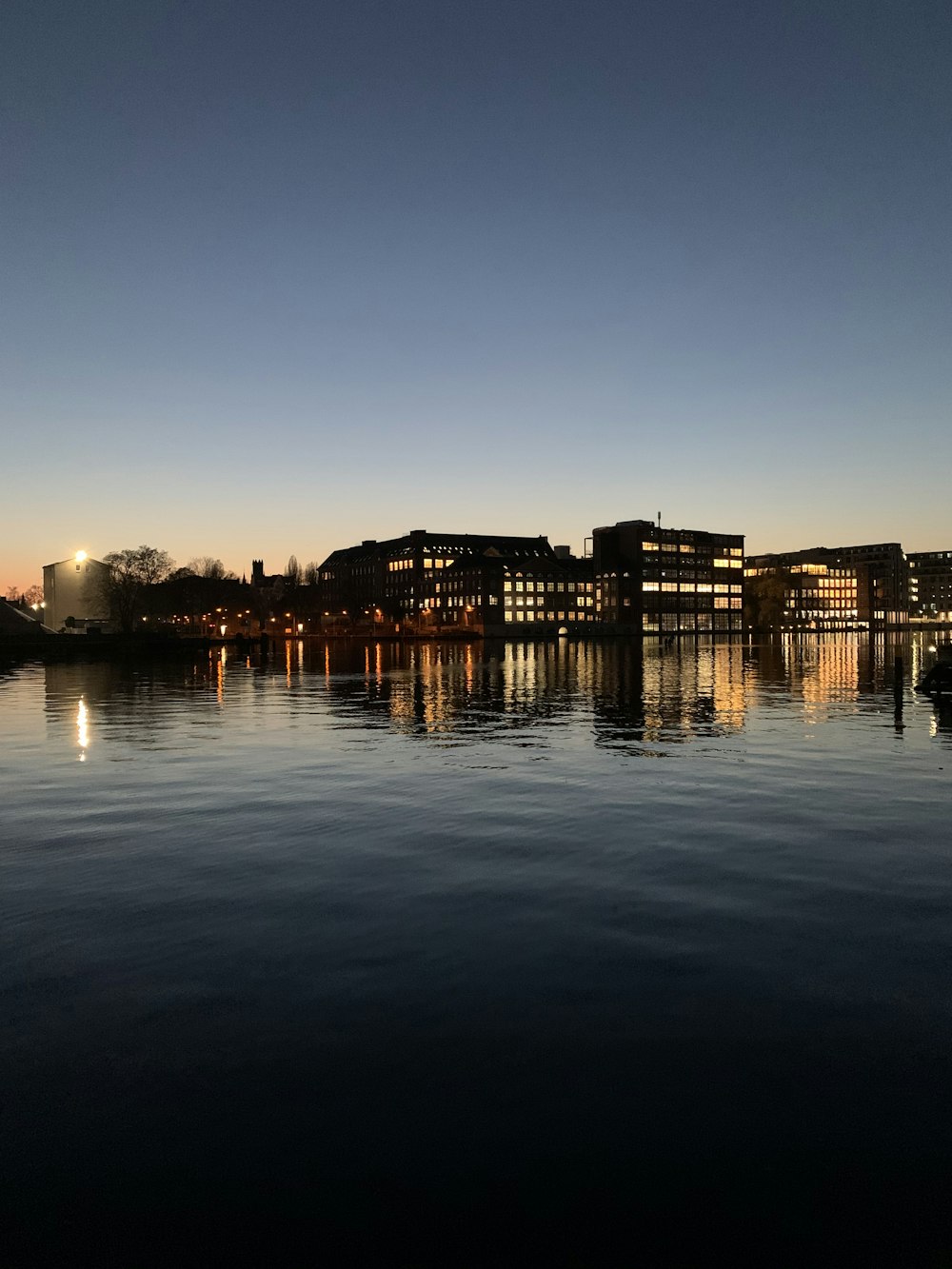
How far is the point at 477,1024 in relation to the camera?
27.3 feet

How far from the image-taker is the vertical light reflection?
1120 inches

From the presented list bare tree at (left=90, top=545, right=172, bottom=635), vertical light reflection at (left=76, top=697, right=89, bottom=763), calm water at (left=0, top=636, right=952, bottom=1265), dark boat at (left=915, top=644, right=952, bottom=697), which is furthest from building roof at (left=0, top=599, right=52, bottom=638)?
calm water at (left=0, top=636, right=952, bottom=1265)

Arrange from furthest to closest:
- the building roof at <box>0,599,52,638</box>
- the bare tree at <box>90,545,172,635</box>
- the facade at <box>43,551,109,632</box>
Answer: the facade at <box>43,551,109,632</box> < the bare tree at <box>90,545,172,635</box> < the building roof at <box>0,599,52,638</box>

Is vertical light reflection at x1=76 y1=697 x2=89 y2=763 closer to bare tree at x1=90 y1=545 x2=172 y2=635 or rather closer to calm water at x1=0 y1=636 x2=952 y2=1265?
calm water at x1=0 y1=636 x2=952 y2=1265

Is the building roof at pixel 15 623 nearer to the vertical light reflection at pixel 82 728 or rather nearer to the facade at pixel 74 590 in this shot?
the facade at pixel 74 590

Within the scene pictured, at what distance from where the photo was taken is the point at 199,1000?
894 centimetres

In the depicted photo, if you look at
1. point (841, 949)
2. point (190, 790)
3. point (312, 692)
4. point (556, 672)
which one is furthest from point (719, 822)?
point (556, 672)

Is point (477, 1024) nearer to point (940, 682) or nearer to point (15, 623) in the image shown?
point (940, 682)

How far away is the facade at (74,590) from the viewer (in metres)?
171

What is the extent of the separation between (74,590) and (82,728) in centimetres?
15094

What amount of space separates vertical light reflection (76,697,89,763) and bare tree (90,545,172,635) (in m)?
118

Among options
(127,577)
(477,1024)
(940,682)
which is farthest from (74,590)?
(477,1024)

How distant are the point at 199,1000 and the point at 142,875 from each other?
5197 millimetres

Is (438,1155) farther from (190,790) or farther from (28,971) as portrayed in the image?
(190,790)
